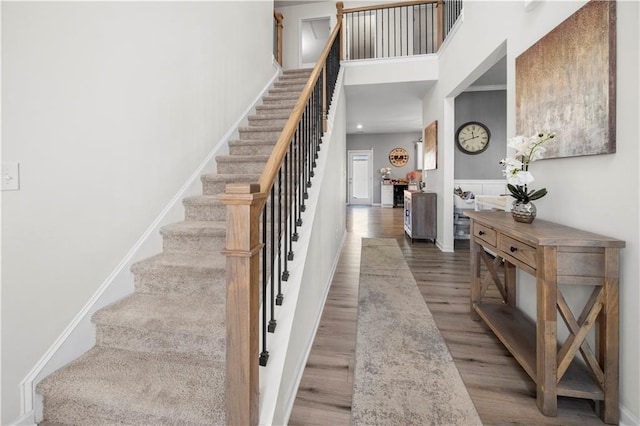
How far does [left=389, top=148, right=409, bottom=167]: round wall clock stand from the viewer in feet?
36.7

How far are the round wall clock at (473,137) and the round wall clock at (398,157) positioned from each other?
18.8ft

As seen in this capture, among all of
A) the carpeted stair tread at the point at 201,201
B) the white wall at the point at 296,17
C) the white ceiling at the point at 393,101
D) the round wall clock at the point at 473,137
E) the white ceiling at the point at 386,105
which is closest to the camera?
the carpeted stair tread at the point at 201,201

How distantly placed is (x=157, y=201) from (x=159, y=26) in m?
1.32

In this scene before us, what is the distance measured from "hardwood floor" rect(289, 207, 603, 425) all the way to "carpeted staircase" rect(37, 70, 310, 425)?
0.49 m

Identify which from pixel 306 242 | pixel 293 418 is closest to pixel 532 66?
pixel 306 242

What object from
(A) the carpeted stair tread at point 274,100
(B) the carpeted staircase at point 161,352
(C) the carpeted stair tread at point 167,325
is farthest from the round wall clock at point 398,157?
(C) the carpeted stair tread at point 167,325

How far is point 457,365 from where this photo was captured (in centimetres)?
181

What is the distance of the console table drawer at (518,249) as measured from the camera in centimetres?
152

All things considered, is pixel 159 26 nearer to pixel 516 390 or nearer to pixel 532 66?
pixel 532 66

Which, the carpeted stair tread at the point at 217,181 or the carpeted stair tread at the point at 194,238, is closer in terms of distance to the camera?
the carpeted stair tread at the point at 194,238

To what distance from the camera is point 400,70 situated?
15.8 feet

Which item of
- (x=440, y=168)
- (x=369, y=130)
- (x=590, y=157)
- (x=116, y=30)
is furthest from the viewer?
(x=369, y=130)

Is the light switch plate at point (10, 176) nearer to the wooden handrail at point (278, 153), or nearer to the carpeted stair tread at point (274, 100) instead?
the wooden handrail at point (278, 153)

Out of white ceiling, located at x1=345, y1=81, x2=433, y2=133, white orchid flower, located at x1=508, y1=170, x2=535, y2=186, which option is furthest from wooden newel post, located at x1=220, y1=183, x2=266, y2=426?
white ceiling, located at x1=345, y1=81, x2=433, y2=133
